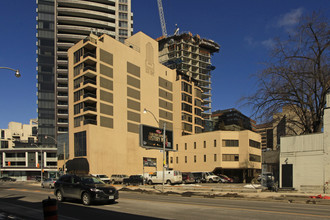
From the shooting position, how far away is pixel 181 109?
294 feet

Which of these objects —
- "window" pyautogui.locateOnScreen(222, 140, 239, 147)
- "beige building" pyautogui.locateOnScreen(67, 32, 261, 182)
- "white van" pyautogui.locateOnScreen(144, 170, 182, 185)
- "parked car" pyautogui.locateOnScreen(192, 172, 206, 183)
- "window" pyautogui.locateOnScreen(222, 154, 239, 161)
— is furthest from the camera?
"window" pyautogui.locateOnScreen(222, 140, 239, 147)

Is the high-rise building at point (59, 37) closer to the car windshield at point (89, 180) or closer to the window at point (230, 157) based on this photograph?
the window at point (230, 157)

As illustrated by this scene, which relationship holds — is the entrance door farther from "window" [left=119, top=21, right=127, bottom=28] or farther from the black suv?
"window" [left=119, top=21, right=127, bottom=28]

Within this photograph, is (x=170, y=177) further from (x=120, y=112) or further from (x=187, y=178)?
(x=120, y=112)

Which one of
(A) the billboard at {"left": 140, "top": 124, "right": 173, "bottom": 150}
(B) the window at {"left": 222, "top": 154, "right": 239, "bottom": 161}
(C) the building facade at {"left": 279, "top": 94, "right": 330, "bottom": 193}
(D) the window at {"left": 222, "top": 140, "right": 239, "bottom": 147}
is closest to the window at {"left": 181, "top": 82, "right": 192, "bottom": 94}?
(D) the window at {"left": 222, "top": 140, "right": 239, "bottom": 147}

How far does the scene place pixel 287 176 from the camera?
2891 centimetres

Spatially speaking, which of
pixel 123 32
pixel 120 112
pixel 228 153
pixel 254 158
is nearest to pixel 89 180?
pixel 120 112

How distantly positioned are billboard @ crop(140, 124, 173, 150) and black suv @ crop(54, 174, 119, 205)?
20.1 m

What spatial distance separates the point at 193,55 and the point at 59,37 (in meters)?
77.7

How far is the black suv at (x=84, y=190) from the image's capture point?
15570 mm

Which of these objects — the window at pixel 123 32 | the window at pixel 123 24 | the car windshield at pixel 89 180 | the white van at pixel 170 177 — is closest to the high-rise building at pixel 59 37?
the window at pixel 123 24

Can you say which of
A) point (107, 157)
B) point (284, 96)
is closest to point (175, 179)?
point (284, 96)

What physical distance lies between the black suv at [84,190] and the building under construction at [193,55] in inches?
5236

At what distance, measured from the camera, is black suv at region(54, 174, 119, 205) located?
613 inches
